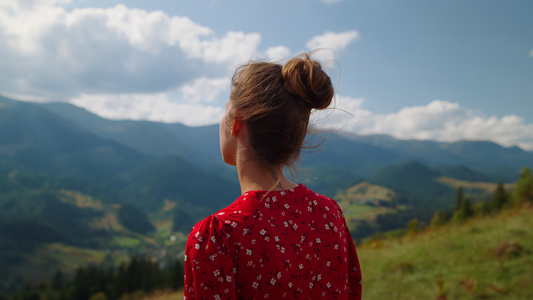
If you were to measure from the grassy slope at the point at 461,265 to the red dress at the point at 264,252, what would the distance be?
→ 5.88 m

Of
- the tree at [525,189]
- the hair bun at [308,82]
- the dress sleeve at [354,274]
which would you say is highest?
the hair bun at [308,82]

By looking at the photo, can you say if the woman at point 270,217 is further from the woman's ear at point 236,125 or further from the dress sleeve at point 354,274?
the dress sleeve at point 354,274

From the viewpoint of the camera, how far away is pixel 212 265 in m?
1.17

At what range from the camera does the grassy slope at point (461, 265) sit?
6027 millimetres

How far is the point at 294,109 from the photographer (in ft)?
4.69

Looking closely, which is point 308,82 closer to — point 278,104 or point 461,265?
point 278,104

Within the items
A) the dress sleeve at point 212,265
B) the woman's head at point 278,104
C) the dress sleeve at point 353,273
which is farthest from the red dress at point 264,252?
the dress sleeve at point 353,273

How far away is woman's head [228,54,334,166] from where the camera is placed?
54.6 inches

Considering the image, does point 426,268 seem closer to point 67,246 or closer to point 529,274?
point 529,274

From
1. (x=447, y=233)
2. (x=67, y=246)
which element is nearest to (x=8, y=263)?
(x=67, y=246)

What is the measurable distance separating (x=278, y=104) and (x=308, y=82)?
6.5 inches

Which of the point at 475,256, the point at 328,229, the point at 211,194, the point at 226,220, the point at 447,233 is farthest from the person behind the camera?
the point at 211,194

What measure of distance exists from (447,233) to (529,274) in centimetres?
361

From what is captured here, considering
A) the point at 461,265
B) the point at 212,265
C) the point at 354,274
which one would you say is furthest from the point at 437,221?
the point at 212,265
